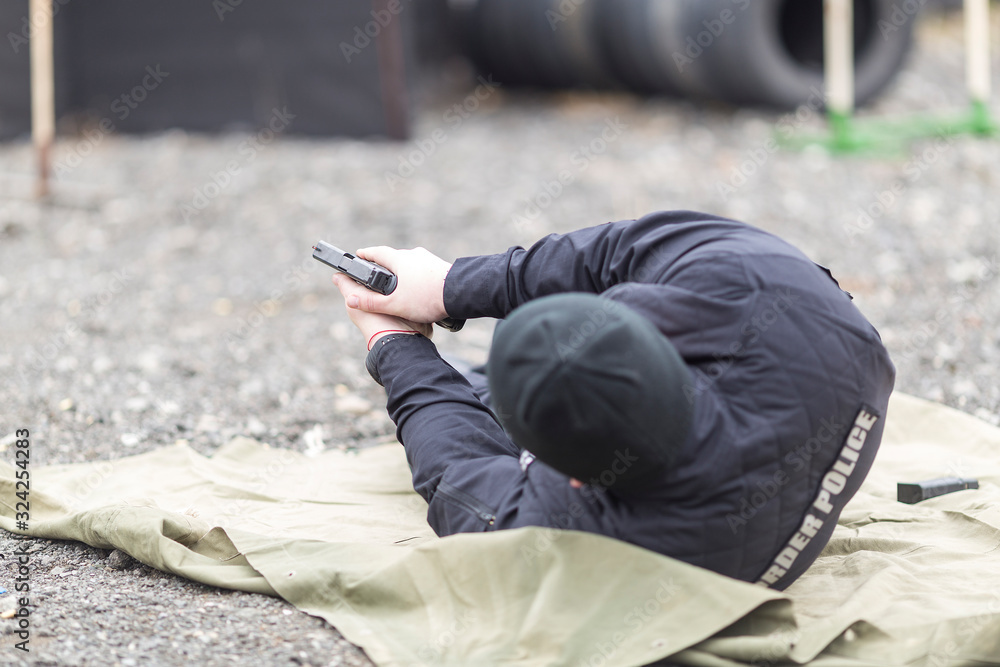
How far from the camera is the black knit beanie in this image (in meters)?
1.25

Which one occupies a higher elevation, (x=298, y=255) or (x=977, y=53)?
(x=977, y=53)

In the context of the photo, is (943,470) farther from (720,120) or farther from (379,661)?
(720,120)

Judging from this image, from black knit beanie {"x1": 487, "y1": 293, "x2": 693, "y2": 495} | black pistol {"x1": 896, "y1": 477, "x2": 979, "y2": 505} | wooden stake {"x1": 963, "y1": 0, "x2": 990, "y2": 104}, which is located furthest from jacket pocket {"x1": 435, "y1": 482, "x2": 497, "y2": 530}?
wooden stake {"x1": 963, "y1": 0, "x2": 990, "y2": 104}

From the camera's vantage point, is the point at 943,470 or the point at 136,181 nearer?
the point at 943,470

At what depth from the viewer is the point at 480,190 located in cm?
469

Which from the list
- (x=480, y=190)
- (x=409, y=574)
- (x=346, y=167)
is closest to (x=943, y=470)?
(x=409, y=574)

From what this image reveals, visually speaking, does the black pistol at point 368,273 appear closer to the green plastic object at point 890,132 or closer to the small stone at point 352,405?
the small stone at point 352,405

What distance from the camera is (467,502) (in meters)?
1.58

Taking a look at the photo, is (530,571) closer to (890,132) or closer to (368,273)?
(368,273)

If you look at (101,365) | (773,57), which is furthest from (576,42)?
(101,365)

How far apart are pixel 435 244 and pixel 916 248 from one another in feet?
6.34

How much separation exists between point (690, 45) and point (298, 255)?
2662 millimetres

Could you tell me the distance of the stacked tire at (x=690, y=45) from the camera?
5246mm

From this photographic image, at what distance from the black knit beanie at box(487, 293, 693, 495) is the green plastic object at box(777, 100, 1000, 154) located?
153 inches
